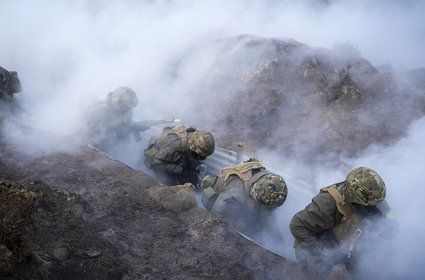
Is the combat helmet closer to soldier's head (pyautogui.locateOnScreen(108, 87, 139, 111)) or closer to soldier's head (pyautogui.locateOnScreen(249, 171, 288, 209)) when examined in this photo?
soldier's head (pyautogui.locateOnScreen(249, 171, 288, 209))

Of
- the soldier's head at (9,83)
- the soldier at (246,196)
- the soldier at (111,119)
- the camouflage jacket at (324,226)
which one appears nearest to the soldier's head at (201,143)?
the soldier at (246,196)

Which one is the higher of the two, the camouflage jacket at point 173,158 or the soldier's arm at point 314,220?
the soldier's arm at point 314,220

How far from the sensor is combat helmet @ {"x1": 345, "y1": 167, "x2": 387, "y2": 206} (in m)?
2.95

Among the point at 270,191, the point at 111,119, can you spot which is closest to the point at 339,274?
the point at 270,191

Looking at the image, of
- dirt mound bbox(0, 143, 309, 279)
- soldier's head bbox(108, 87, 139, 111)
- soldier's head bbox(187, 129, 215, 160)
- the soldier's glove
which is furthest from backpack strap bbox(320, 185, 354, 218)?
soldier's head bbox(108, 87, 139, 111)

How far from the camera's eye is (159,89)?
9.63 metres

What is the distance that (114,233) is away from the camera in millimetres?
3383

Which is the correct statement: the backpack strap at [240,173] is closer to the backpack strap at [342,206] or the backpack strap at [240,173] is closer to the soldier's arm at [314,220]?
the soldier's arm at [314,220]

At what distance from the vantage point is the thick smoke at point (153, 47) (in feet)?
23.9

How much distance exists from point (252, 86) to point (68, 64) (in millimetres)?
5313

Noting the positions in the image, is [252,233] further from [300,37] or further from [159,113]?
[300,37]

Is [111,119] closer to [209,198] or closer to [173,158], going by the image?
[173,158]

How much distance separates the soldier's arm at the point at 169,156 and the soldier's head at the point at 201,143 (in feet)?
0.67

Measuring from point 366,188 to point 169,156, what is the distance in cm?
262
